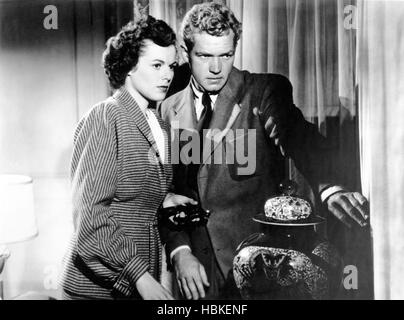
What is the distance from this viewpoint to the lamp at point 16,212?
6.54 feet

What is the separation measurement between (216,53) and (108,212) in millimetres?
808

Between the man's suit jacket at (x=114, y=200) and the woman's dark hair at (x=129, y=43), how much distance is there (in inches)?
3.4

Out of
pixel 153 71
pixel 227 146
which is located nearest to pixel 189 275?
pixel 227 146

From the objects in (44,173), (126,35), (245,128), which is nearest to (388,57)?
(245,128)

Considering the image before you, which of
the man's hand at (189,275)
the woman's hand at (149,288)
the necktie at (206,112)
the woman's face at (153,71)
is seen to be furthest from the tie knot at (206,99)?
the woman's hand at (149,288)

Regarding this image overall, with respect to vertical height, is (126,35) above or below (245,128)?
above

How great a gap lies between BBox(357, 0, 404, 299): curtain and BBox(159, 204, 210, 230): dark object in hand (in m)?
0.73

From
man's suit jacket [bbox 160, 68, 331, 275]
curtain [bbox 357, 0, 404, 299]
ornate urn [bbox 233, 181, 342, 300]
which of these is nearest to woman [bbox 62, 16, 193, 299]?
man's suit jacket [bbox 160, 68, 331, 275]

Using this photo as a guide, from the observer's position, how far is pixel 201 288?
2.15 meters

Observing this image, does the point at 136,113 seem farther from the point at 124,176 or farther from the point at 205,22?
the point at 205,22

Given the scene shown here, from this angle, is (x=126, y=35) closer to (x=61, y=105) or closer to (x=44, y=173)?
(x=61, y=105)

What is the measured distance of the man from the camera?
7.06ft

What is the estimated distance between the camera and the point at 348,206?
2203 millimetres

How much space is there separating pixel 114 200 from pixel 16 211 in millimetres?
388
